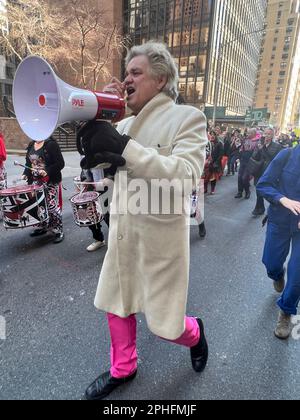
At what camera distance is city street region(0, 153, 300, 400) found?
1795mm

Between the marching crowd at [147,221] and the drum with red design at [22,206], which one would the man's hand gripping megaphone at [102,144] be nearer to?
the marching crowd at [147,221]

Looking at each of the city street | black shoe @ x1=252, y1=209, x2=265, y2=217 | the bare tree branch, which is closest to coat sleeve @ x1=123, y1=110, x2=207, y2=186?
the city street

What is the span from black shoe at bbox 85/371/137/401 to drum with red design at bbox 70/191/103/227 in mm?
2086

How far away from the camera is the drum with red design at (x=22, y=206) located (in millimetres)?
3379

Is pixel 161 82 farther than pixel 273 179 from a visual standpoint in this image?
No

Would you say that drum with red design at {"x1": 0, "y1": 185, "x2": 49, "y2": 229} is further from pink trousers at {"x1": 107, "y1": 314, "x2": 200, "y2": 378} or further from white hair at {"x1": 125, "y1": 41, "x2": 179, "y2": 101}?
white hair at {"x1": 125, "y1": 41, "x2": 179, "y2": 101}

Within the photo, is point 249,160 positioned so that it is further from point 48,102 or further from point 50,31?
point 50,31

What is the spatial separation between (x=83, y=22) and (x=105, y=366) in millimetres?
19355

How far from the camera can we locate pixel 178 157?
1.15m

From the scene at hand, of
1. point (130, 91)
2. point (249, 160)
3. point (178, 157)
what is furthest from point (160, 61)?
point (249, 160)

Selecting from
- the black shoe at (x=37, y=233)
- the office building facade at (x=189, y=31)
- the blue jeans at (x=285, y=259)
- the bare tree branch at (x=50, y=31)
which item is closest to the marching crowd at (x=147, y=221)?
the blue jeans at (x=285, y=259)

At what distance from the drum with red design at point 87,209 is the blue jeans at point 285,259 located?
211 centimetres

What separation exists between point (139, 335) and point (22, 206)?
225cm

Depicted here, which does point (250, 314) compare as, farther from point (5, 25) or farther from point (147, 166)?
point (5, 25)
